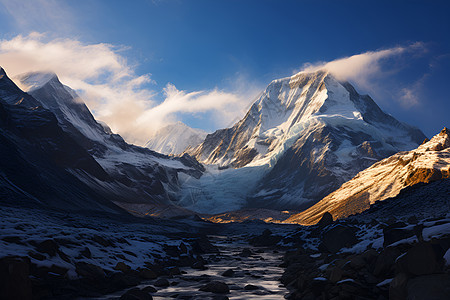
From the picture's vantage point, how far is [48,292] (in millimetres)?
14828

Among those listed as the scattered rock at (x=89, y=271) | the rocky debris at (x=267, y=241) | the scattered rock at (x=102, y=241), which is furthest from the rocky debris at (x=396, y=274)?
the rocky debris at (x=267, y=241)

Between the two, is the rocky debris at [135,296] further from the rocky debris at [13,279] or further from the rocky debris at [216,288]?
the rocky debris at [216,288]

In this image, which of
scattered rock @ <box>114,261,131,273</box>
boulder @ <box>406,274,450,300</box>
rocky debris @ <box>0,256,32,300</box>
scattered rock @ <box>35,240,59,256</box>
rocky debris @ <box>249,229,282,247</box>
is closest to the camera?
boulder @ <box>406,274,450,300</box>

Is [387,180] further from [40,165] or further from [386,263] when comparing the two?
[386,263]

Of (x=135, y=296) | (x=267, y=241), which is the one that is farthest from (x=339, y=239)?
(x=267, y=241)

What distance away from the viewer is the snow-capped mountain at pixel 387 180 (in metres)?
131

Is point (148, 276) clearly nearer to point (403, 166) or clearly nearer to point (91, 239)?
point (91, 239)

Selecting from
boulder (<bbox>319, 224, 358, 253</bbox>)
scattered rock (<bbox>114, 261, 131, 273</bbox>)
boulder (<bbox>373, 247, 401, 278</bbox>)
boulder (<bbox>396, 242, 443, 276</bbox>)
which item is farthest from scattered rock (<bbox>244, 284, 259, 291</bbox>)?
boulder (<bbox>319, 224, 358, 253</bbox>)

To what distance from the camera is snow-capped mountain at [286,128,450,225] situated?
131 meters

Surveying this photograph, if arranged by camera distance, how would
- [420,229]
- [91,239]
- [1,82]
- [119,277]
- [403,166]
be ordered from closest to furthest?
[420,229] < [119,277] < [91,239] < [403,166] < [1,82]

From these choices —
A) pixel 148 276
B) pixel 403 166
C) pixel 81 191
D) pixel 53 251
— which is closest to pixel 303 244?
pixel 148 276

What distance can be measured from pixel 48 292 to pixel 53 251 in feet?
12.2

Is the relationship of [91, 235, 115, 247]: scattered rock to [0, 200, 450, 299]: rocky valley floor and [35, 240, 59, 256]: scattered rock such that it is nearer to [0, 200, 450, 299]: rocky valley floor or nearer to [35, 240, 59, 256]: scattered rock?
[0, 200, 450, 299]: rocky valley floor

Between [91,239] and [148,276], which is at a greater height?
[91,239]
